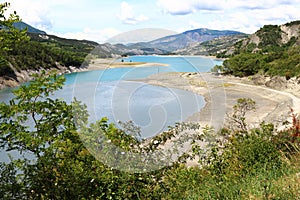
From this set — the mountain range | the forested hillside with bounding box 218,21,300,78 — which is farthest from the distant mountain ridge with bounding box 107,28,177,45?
the forested hillside with bounding box 218,21,300,78

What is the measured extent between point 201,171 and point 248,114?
73.4 feet

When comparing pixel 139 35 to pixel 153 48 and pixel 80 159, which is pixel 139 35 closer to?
pixel 153 48

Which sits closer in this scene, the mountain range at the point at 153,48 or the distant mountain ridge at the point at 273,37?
the mountain range at the point at 153,48

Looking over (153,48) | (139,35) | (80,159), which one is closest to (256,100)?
(153,48)

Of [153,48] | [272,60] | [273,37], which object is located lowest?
[272,60]

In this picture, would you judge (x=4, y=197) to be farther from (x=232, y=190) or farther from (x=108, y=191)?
(x=232, y=190)

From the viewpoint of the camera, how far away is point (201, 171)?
6492 mm

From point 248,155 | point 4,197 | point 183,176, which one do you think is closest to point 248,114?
point 248,155

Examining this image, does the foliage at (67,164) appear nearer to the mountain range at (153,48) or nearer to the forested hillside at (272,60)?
the mountain range at (153,48)

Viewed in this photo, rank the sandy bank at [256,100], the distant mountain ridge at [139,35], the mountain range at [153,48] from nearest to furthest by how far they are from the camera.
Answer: the distant mountain ridge at [139,35] < the mountain range at [153,48] < the sandy bank at [256,100]

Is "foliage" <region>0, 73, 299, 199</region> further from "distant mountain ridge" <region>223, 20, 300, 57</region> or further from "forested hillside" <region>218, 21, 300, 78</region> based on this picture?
"distant mountain ridge" <region>223, 20, 300, 57</region>

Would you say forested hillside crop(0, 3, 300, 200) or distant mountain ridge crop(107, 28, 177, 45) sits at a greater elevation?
distant mountain ridge crop(107, 28, 177, 45)

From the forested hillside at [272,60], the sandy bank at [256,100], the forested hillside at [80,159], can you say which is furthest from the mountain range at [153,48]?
the sandy bank at [256,100]

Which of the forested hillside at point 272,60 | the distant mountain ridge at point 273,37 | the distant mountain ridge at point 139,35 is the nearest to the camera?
the distant mountain ridge at point 139,35
